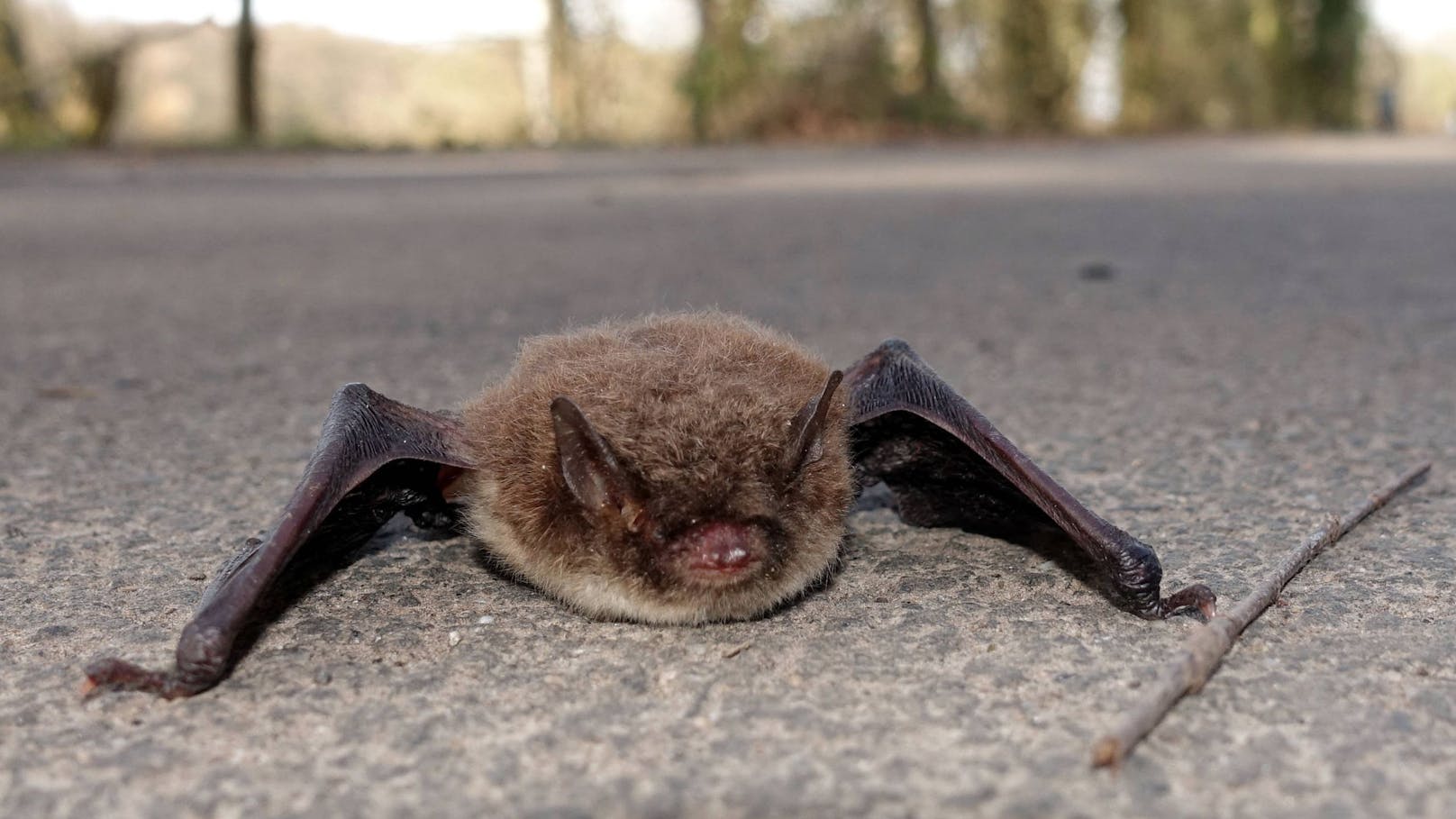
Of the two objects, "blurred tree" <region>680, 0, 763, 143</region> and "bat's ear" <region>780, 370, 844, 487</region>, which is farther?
"blurred tree" <region>680, 0, 763, 143</region>

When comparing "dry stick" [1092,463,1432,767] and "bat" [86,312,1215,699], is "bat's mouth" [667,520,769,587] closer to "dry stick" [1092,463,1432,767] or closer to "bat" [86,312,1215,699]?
"bat" [86,312,1215,699]

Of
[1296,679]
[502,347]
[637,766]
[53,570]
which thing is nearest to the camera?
[637,766]

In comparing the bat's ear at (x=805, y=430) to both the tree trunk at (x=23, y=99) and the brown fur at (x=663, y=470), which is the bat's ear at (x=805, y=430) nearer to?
the brown fur at (x=663, y=470)

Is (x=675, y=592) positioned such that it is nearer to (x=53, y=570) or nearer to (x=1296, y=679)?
(x=1296, y=679)

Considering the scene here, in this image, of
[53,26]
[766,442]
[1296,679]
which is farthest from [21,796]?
[53,26]

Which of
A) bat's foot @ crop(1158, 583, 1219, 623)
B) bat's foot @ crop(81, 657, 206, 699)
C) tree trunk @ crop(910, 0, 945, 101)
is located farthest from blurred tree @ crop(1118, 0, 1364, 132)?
bat's foot @ crop(81, 657, 206, 699)

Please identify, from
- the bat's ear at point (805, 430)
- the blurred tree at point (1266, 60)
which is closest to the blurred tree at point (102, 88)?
the bat's ear at point (805, 430)

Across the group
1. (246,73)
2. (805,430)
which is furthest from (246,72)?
(805,430)

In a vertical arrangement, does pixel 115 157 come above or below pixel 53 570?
above
